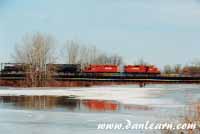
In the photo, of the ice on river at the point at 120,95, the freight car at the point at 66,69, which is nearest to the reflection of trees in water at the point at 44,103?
the ice on river at the point at 120,95

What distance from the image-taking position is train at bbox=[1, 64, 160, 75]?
78856 mm

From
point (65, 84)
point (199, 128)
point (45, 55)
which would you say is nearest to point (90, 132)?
point (199, 128)

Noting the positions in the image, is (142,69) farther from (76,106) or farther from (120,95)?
(76,106)

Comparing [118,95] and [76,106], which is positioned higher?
[76,106]

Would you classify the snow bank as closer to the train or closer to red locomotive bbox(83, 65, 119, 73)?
the train

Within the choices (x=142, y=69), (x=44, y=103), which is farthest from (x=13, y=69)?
(x=44, y=103)

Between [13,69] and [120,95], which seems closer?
[120,95]

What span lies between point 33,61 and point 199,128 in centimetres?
6358

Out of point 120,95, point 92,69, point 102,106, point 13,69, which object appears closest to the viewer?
point 102,106

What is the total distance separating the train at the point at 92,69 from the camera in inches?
3105

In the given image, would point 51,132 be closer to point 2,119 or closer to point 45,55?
point 2,119

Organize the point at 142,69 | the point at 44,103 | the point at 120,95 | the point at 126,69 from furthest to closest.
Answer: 1. the point at 126,69
2. the point at 142,69
3. the point at 120,95
4. the point at 44,103

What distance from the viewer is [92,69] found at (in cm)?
8806

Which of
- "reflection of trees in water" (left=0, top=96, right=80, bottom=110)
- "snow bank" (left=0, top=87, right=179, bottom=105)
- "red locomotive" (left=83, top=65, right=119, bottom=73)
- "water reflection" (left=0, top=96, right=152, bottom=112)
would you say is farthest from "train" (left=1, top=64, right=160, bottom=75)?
"water reflection" (left=0, top=96, right=152, bottom=112)
